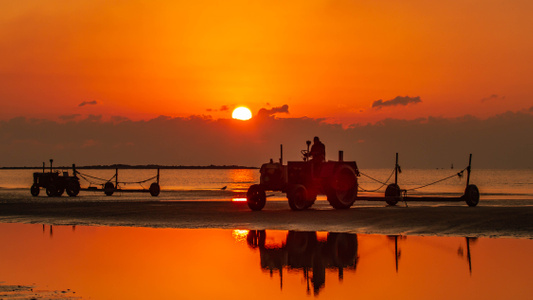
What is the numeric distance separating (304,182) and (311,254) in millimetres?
12821

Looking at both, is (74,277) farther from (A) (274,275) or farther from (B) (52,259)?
(A) (274,275)

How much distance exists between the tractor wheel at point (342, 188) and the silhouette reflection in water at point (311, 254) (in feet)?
28.8

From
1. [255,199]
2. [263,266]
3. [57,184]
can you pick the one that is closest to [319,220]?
[255,199]

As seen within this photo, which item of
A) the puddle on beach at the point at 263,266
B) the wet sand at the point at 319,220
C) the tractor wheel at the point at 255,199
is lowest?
the puddle on beach at the point at 263,266

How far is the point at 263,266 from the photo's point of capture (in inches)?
430

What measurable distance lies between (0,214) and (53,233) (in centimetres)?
919

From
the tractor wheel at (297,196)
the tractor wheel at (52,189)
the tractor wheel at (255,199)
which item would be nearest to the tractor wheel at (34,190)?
the tractor wheel at (52,189)

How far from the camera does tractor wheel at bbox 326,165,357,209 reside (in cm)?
2544

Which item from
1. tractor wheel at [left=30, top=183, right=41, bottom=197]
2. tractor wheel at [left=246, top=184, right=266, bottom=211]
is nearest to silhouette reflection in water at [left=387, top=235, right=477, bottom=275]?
tractor wheel at [left=246, top=184, right=266, bottom=211]

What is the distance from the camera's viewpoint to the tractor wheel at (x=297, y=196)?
2447 cm

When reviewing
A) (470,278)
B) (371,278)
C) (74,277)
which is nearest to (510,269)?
(470,278)

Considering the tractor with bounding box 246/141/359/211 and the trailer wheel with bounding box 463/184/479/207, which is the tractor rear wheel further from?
the trailer wheel with bounding box 463/184/479/207

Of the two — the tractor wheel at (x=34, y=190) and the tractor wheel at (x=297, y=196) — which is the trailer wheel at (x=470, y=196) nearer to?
the tractor wheel at (x=297, y=196)

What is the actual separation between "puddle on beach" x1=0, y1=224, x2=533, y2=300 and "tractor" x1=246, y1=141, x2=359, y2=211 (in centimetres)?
808
